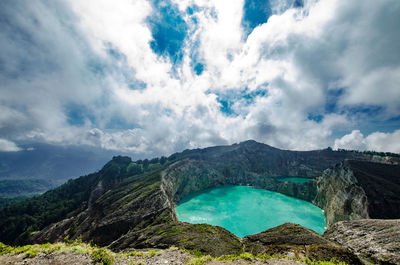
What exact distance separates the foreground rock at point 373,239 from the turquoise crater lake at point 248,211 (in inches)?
1687

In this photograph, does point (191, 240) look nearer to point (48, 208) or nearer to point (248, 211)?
point (248, 211)

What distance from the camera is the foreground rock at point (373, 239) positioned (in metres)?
21.0

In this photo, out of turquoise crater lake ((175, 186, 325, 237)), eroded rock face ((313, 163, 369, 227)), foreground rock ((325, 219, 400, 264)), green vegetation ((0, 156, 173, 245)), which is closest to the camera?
foreground rock ((325, 219, 400, 264))

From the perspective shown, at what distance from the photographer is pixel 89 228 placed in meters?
52.9

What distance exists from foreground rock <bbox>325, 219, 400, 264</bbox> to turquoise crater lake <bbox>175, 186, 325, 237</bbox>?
42.8 meters

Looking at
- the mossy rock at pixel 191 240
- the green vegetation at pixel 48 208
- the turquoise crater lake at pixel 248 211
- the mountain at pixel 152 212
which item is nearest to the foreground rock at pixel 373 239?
the mountain at pixel 152 212

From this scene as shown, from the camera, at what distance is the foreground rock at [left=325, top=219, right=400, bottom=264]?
21.0m

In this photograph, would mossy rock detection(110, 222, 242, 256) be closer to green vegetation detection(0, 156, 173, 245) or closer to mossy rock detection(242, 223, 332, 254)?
mossy rock detection(242, 223, 332, 254)

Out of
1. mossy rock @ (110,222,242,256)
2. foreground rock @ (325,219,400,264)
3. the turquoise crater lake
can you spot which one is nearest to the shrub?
mossy rock @ (110,222,242,256)

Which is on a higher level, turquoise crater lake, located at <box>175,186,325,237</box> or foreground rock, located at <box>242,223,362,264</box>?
foreground rock, located at <box>242,223,362,264</box>

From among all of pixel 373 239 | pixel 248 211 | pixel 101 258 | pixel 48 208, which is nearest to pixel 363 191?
pixel 373 239

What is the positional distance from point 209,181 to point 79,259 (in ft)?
501

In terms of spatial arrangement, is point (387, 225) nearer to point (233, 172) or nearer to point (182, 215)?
point (182, 215)

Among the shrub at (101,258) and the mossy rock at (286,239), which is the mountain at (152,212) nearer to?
the mossy rock at (286,239)
